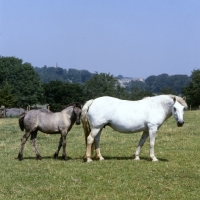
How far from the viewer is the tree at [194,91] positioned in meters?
85.4

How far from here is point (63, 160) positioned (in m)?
11.7

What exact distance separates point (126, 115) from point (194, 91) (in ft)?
254

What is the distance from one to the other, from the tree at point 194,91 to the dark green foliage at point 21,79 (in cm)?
3071

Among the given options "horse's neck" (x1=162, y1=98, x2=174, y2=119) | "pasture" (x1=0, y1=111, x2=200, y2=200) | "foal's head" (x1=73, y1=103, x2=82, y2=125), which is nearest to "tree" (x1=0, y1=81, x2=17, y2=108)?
"pasture" (x1=0, y1=111, x2=200, y2=200)

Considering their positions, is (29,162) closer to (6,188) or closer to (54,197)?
(6,188)

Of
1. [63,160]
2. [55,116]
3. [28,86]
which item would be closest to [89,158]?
[63,160]

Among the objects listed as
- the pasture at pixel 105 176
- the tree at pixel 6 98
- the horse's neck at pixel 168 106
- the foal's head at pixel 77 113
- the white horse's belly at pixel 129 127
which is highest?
the horse's neck at pixel 168 106

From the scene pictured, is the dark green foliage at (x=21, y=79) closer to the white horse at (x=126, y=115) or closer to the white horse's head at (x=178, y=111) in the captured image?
the white horse at (x=126, y=115)

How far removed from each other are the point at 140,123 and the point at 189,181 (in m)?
3.01

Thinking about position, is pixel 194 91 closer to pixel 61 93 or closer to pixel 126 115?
pixel 61 93

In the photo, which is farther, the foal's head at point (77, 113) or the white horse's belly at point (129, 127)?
the foal's head at point (77, 113)

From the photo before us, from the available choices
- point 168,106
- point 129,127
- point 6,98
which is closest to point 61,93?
point 6,98

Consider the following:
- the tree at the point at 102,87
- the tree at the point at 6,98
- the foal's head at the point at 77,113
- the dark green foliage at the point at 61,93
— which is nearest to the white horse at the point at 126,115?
the foal's head at the point at 77,113

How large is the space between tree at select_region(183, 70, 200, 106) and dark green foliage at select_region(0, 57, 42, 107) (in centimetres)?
3071
